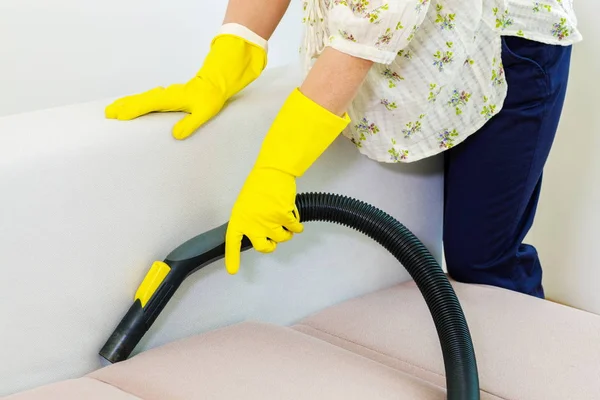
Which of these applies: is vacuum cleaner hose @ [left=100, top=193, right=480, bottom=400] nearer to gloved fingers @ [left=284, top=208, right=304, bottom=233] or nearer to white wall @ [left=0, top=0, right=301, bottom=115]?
gloved fingers @ [left=284, top=208, right=304, bottom=233]

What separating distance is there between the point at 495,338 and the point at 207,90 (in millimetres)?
596

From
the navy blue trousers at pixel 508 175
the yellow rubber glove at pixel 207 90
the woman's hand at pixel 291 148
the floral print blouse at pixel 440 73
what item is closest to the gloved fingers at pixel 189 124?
the yellow rubber glove at pixel 207 90

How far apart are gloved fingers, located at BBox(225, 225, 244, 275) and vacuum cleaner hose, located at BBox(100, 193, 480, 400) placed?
0.05 ft

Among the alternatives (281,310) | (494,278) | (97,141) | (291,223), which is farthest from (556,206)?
(97,141)

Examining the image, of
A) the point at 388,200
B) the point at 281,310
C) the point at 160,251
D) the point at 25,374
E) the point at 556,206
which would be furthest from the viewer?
the point at 556,206

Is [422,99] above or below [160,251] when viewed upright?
above

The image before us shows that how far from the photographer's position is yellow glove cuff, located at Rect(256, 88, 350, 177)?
107cm

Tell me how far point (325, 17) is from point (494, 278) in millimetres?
595

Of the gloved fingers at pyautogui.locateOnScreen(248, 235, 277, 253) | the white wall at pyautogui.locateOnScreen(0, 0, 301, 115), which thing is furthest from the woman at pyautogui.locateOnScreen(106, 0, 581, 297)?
the white wall at pyautogui.locateOnScreen(0, 0, 301, 115)

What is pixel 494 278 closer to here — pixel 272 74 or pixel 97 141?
pixel 272 74

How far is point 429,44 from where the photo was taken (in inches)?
46.7

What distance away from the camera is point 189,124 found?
3.73 ft

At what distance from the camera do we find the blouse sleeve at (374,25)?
101 centimetres

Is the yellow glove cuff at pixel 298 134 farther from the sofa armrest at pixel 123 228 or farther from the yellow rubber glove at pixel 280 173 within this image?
the sofa armrest at pixel 123 228
